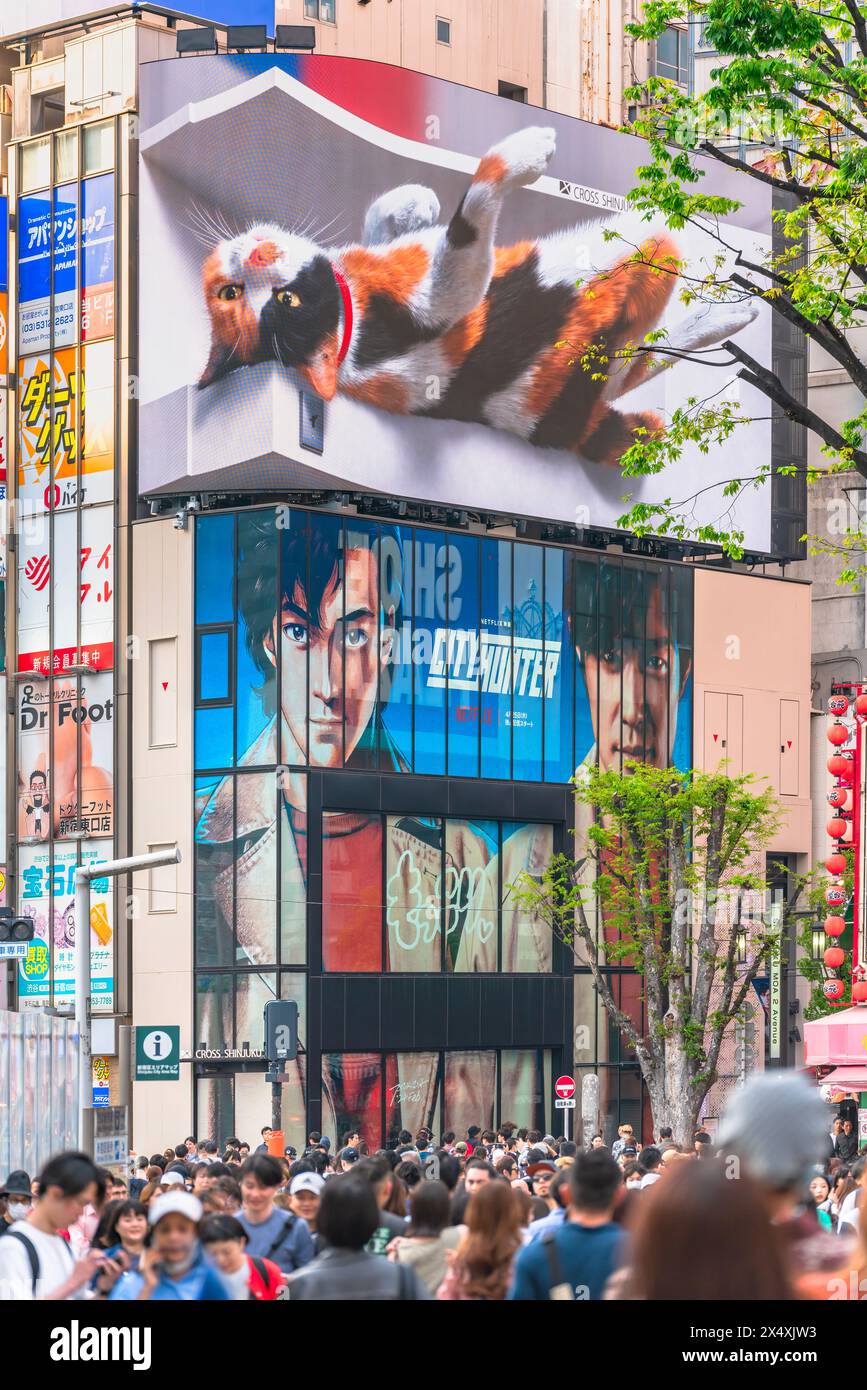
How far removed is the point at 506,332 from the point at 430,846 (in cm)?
1318

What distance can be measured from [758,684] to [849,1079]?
122ft

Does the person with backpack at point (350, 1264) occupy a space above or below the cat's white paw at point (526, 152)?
below

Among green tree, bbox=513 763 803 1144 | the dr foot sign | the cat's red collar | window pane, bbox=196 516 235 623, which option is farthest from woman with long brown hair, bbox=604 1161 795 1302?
the cat's red collar

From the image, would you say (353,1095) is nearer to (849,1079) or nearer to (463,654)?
(463,654)

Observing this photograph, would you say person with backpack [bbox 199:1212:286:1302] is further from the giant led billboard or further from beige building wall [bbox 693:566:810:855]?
beige building wall [bbox 693:566:810:855]

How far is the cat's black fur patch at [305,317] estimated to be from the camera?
56781mm

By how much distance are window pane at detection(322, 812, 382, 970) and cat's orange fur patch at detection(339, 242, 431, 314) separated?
1244 centimetres

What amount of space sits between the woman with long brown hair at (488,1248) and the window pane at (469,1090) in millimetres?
48556

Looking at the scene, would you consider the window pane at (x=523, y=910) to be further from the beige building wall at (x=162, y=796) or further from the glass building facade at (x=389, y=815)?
the beige building wall at (x=162, y=796)

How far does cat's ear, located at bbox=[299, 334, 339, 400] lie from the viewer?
57.1 m

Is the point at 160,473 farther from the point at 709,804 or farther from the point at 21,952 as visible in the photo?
the point at 21,952

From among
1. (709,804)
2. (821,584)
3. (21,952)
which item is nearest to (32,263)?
(709,804)

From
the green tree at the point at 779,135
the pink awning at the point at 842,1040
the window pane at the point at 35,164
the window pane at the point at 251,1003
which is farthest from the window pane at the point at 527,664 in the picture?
the green tree at the point at 779,135

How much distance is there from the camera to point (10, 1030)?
2289cm
